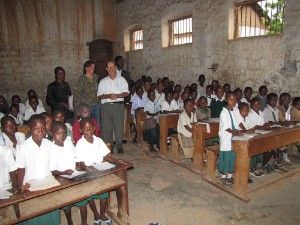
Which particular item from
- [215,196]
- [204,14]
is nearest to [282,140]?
[215,196]

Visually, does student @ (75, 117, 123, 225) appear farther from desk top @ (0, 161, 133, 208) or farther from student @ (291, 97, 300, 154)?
student @ (291, 97, 300, 154)

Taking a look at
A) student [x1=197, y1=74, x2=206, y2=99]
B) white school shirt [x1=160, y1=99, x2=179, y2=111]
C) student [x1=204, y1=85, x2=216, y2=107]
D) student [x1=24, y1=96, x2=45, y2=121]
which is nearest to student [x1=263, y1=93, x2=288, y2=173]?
student [x1=204, y1=85, x2=216, y2=107]

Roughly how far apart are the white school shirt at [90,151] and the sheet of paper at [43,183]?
1.50 ft

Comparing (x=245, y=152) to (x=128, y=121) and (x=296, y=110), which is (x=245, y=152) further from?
(x=128, y=121)

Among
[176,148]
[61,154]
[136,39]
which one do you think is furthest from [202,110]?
[136,39]

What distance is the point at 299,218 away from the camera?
3.05m

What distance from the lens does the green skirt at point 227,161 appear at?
3826 millimetres

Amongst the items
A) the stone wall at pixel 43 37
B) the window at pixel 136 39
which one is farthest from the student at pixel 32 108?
the window at pixel 136 39

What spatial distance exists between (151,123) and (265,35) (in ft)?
11.1

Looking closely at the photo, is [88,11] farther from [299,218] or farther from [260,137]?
[299,218]

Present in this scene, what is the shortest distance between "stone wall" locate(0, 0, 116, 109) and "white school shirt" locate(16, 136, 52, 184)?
7.85 m

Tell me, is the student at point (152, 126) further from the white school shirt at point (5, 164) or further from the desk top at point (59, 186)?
the white school shirt at point (5, 164)

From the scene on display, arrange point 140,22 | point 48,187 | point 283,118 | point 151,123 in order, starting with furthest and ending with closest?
point 140,22 → point 151,123 → point 283,118 → point 48,187

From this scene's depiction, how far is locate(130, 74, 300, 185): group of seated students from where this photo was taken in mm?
3863
